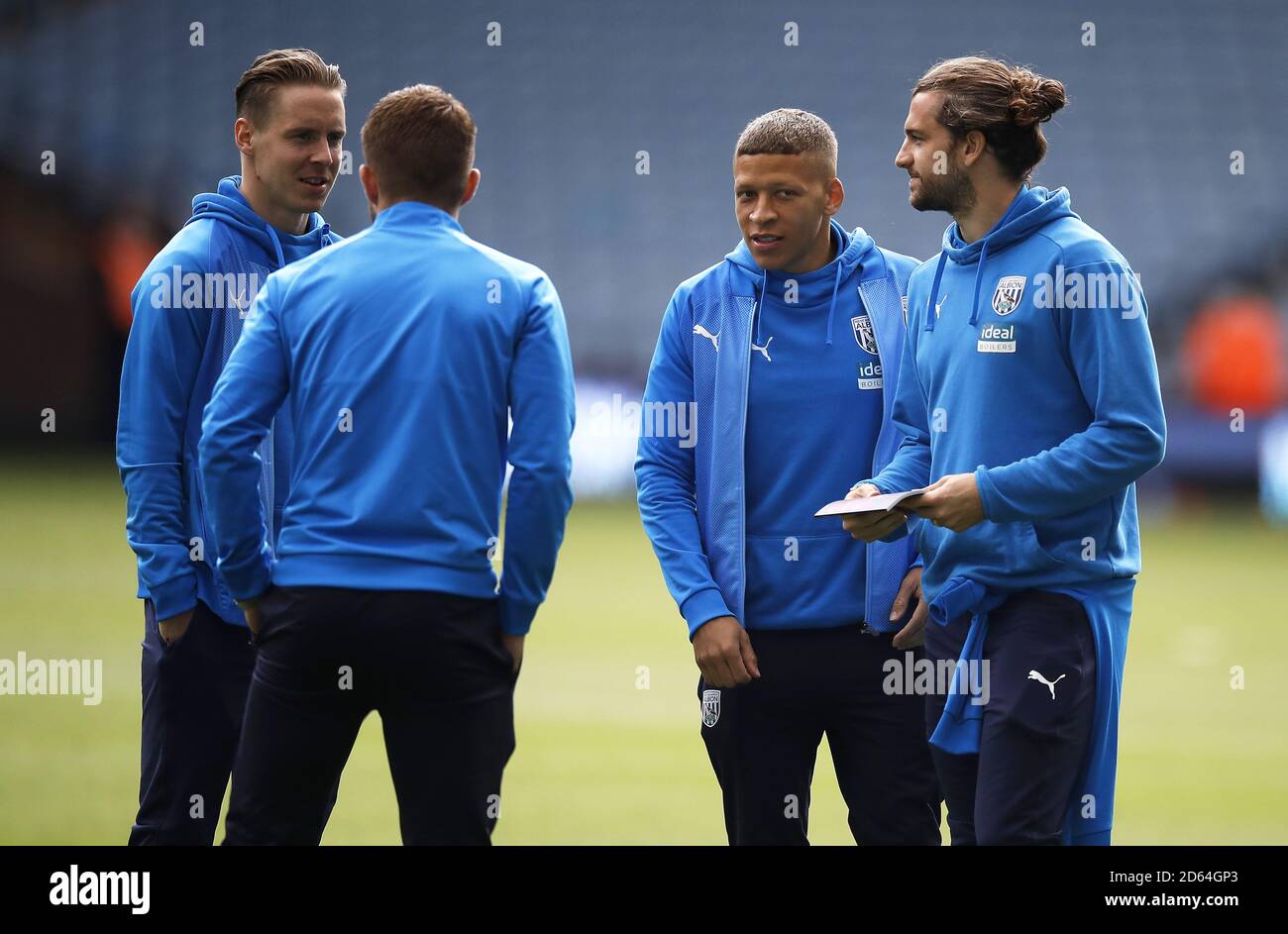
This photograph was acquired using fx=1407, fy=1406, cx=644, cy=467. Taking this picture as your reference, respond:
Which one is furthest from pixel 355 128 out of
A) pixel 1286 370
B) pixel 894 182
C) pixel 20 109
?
pixel 1286 370

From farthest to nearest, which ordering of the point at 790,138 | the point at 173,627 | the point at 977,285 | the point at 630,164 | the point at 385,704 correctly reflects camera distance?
the point at 630,164, the point at 790,138, the point at 173,627, the point at 977,285, the point at 385,704

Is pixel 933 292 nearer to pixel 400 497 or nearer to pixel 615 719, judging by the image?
pixel 400 497

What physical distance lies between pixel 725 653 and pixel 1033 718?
67 centimetres

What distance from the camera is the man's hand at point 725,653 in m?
2.96

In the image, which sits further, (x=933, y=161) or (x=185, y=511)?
(x=185, y=511)

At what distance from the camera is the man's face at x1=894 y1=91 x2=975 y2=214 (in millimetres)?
2785

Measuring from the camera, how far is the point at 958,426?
9.00 feet

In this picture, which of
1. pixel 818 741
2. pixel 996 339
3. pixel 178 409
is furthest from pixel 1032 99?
pixel 178 409

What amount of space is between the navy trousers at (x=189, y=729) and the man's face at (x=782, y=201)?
1395 mm

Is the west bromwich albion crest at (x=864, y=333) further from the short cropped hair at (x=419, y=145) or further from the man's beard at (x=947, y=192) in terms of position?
the short cropped hair at (x=419, y=145)

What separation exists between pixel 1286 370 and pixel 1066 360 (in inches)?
724

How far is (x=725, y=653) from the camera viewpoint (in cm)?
295
